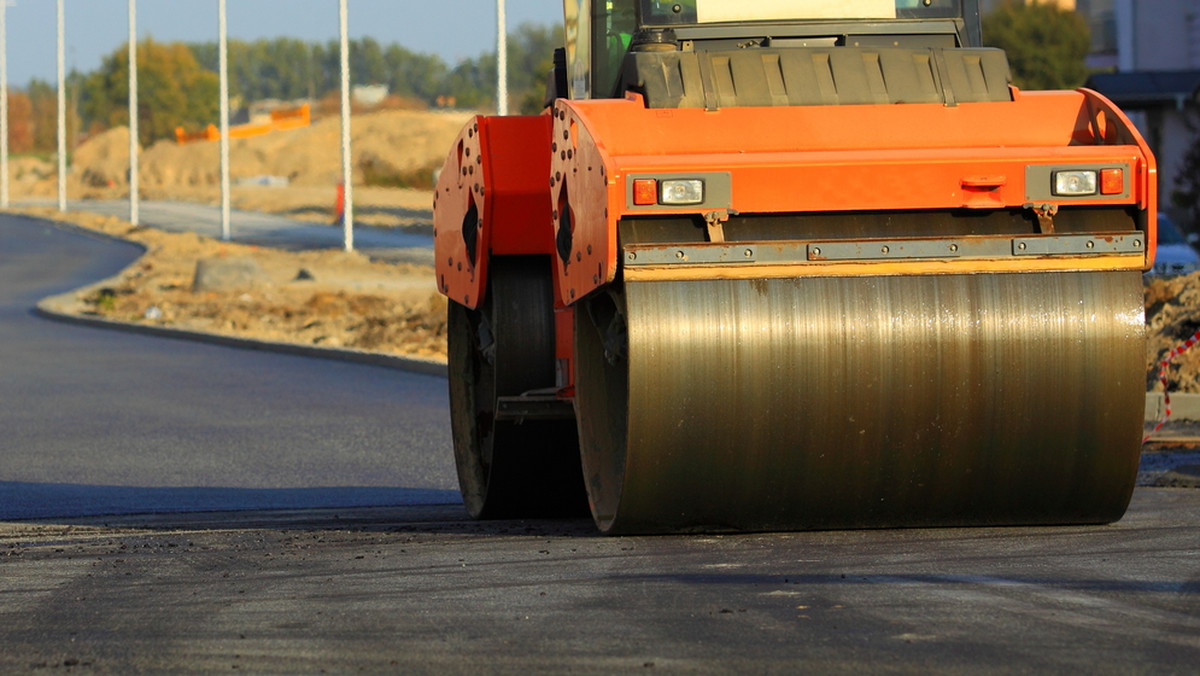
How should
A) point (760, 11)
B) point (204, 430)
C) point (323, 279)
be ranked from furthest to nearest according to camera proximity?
point (323, 279) < point (204, 430) < point (760, 11)

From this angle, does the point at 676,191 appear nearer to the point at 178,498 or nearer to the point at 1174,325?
the point at 178,498

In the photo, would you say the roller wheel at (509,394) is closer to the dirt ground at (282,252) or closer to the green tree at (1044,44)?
the dirt ground at (282,252)

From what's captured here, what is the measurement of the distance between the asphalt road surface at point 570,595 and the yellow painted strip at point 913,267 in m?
1.06

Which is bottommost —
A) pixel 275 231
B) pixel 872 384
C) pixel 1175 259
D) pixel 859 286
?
pixel 872 384

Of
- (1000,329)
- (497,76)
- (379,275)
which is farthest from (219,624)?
(379,275)

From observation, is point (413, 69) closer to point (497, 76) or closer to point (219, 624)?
point (497, 76)

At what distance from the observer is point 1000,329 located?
22.2ft

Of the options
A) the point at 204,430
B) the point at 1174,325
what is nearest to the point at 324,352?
the point at 204,430

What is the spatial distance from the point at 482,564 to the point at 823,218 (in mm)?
1866

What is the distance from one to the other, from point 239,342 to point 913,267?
1859 centimetres

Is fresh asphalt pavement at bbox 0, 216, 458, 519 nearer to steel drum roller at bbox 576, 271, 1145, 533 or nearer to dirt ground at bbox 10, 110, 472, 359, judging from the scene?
dirt ground at bbox 10, 110, 472, 359

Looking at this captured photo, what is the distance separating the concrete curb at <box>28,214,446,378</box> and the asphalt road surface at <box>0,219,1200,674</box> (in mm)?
9190

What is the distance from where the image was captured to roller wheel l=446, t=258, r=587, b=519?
8.65m

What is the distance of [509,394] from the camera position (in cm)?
875
